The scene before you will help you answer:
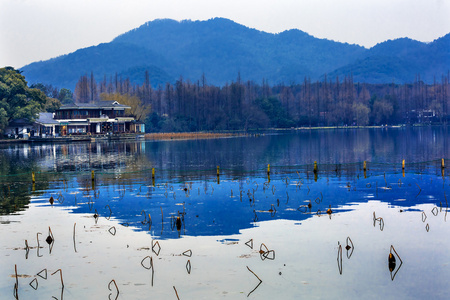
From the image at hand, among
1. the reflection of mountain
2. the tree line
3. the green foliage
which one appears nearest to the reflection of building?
the tree line

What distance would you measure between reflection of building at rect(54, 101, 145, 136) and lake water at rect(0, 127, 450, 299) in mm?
82270

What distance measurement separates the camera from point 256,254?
17.6m

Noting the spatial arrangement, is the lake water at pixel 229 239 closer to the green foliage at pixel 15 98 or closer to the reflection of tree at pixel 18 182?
the reflection of tree at pixel 18 182

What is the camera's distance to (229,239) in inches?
774

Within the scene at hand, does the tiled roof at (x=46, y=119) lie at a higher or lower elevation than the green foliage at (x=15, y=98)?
lower

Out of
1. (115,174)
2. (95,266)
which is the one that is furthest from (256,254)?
(115,174)

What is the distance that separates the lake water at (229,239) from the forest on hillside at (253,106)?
109944mm

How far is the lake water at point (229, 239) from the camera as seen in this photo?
1484 centimetres

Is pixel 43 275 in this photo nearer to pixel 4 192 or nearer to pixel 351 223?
pixel 351 223

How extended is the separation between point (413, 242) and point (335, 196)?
10708 millimetres

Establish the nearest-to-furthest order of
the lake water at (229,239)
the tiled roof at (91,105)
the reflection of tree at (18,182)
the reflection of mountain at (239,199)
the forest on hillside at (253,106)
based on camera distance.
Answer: the lake water at (229,239) < the reflection of mountain at (239,199) < the reflection of tree at (18,182) < the tiled roof at (91,105) < the forest on hillside at (253,106)

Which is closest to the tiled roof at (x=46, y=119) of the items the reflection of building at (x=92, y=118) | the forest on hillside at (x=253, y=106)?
the reflection of building at (x=92, y=118)

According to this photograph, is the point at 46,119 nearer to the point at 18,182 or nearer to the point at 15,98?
the point at 15,98

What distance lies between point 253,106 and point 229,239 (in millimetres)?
133342
